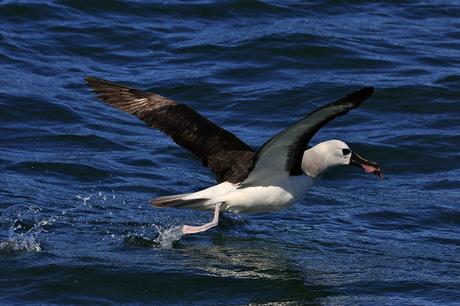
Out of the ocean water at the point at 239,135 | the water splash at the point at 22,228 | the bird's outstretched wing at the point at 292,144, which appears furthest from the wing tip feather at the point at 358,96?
the water splash at the point at 22,228

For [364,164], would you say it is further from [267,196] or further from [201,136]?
[201,136]

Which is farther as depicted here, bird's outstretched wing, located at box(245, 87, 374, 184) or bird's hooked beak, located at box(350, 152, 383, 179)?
bird's hooked beak, located at box(350, 152, 383, 179)

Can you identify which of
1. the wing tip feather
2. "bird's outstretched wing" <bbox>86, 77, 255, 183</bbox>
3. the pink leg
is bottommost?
the pink leg

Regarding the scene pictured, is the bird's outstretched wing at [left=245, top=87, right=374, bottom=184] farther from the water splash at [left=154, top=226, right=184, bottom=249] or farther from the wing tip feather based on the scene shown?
the water splash at [left=154, top=226, right=184, bottom=249]

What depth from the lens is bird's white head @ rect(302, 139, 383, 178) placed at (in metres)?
10.9

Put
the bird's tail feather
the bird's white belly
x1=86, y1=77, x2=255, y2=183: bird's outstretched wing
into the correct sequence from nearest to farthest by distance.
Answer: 1. the bird's tail feather
2. the bird's white belly
3. x1=86, y1=77, x2=255, y2=183: bird's outstretched wing

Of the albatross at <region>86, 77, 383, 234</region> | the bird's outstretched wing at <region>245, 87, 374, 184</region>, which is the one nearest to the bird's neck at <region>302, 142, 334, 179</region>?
the albatross at <region>86, 77, 383, 234</region>

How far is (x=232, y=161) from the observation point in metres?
10.8

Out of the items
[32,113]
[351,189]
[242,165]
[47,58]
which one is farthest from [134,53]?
[242,165]

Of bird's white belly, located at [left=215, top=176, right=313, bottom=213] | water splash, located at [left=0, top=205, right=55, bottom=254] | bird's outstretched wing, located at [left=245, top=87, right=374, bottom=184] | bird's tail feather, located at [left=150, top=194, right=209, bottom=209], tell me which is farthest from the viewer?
bird's white belly, located at [left=215, top=176, right=313, bottom=213]

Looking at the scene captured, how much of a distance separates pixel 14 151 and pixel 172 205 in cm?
414

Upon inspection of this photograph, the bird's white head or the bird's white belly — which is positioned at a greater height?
the bird's white head

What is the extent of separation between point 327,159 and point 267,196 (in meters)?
0.76

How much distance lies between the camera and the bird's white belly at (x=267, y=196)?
10562mm
